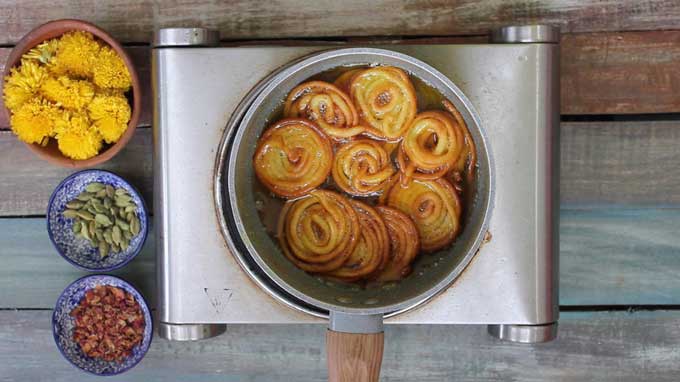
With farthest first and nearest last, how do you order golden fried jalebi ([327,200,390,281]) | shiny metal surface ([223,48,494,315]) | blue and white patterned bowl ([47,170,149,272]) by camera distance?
blue and white patterned bowl ([47,170,149,272])
golden fried jalebi ([327,200,390,281])
shiny metal surface ([223,48,494,315])

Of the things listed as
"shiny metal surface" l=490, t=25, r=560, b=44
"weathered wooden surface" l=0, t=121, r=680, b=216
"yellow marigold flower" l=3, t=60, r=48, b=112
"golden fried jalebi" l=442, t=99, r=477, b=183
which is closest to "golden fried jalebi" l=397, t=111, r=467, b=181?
"golden fried jalebi" l=442, t=99, r=477, b=183

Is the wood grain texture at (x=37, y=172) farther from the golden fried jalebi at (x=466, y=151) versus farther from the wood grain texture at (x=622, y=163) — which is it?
the wood grain texture at (x=622, y=163)

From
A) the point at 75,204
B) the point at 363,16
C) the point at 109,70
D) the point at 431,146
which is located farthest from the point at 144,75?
the point at 431,146

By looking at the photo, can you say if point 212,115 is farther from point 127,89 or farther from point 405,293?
point 405,293

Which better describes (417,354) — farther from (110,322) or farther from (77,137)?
(77,137)

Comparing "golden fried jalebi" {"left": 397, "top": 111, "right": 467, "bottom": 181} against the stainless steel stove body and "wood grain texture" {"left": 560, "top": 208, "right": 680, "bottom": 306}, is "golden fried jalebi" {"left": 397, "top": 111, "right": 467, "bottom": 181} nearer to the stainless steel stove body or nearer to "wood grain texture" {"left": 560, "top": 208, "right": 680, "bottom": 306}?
the stainless steel stove body
